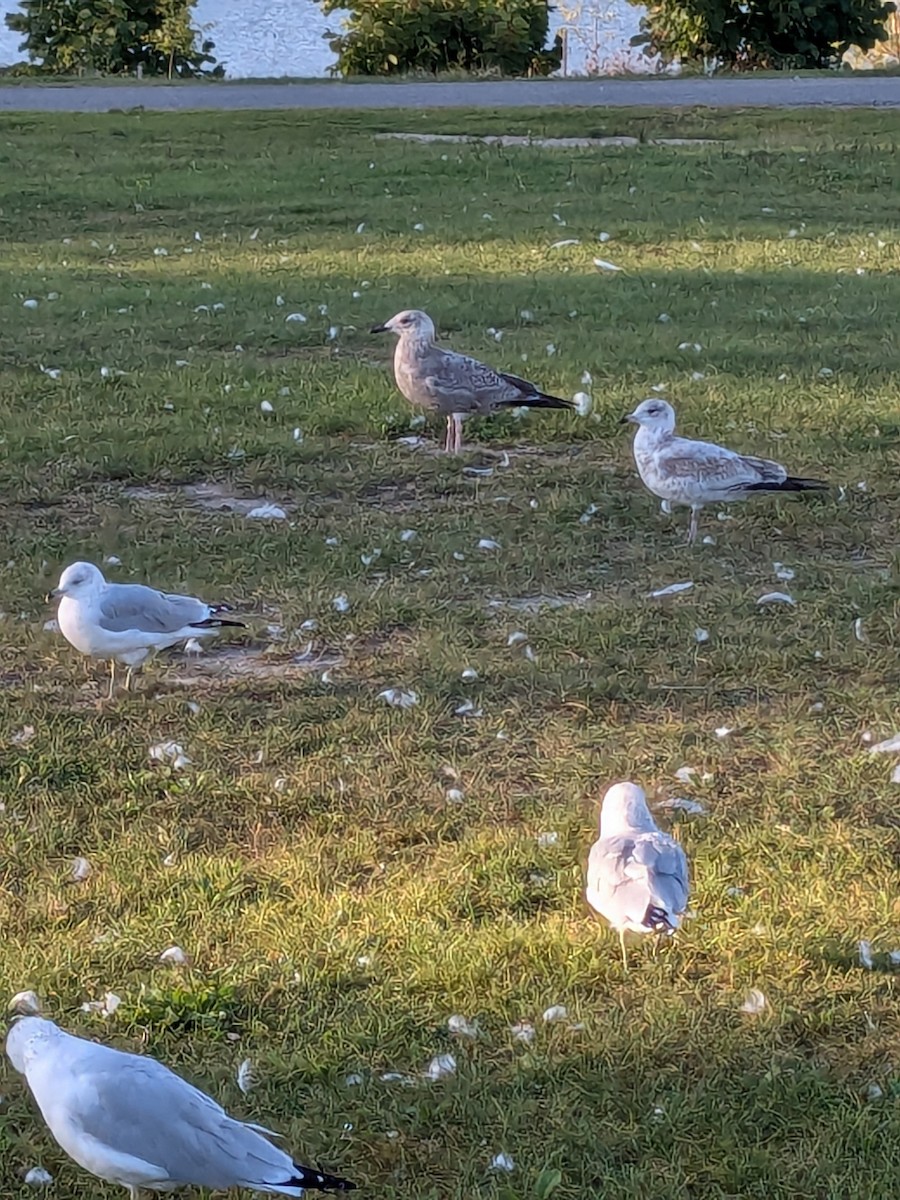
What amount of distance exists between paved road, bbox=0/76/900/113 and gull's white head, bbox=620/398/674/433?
466 inches

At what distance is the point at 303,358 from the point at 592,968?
18.6 feet

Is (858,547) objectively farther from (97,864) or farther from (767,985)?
(97,864)

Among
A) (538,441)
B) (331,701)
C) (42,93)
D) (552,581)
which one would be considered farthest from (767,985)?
(42,93)

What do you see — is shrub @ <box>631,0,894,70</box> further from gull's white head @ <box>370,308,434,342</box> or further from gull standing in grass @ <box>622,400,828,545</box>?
gull standing in grass @ <box>622,400,828,545</box>

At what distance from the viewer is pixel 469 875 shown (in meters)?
3.89

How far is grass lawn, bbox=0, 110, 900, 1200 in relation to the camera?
3.19 m

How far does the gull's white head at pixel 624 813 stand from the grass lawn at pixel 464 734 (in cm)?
19

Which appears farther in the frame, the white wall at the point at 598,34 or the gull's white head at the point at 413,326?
the white wall at the point at 598,34

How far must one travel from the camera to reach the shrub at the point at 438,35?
68.2 feet

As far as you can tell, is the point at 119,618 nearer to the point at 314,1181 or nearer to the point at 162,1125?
the point at 162,1125

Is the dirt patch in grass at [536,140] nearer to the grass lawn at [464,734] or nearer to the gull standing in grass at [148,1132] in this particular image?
the grass lawn at [464,734]

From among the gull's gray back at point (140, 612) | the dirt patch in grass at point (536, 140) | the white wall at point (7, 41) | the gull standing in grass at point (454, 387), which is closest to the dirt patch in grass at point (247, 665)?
the gull's gray back at point (140, 612)

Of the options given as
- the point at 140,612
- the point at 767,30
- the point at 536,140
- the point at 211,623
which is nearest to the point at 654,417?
the point at 211,623

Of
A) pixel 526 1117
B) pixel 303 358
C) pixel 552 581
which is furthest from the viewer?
pixel 303 358
